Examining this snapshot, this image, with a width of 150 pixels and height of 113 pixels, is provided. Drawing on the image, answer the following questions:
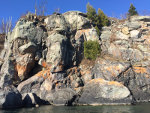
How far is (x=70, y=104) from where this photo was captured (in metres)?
26.7

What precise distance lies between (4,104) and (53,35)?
1793 cm

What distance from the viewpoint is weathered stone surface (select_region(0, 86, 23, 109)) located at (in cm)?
2277

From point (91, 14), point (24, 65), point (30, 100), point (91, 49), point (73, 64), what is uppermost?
point (91, 14)

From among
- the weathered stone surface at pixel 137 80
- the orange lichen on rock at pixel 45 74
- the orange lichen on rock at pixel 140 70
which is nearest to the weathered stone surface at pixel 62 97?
the orange lichen on rock at pixel 45 74

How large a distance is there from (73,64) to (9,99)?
1564 centimetres

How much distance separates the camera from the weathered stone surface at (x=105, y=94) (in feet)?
84.7

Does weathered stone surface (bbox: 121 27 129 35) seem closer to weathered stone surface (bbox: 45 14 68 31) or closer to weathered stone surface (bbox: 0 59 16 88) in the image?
weathered stone surface (bbox: 45 14 68 31)

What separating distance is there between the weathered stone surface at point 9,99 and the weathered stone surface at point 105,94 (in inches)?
389

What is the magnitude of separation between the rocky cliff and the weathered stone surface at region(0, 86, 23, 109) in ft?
0.22

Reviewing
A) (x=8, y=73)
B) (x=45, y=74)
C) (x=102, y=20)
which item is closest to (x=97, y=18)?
(x=102, y=20)

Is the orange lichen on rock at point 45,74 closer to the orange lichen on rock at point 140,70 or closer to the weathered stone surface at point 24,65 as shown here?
the weathered stone surface at point 24,65

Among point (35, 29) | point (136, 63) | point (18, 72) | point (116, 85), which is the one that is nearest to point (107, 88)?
point (116, 85)

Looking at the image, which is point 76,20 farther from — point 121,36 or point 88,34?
point 121,36

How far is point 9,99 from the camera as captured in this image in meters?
23.3
